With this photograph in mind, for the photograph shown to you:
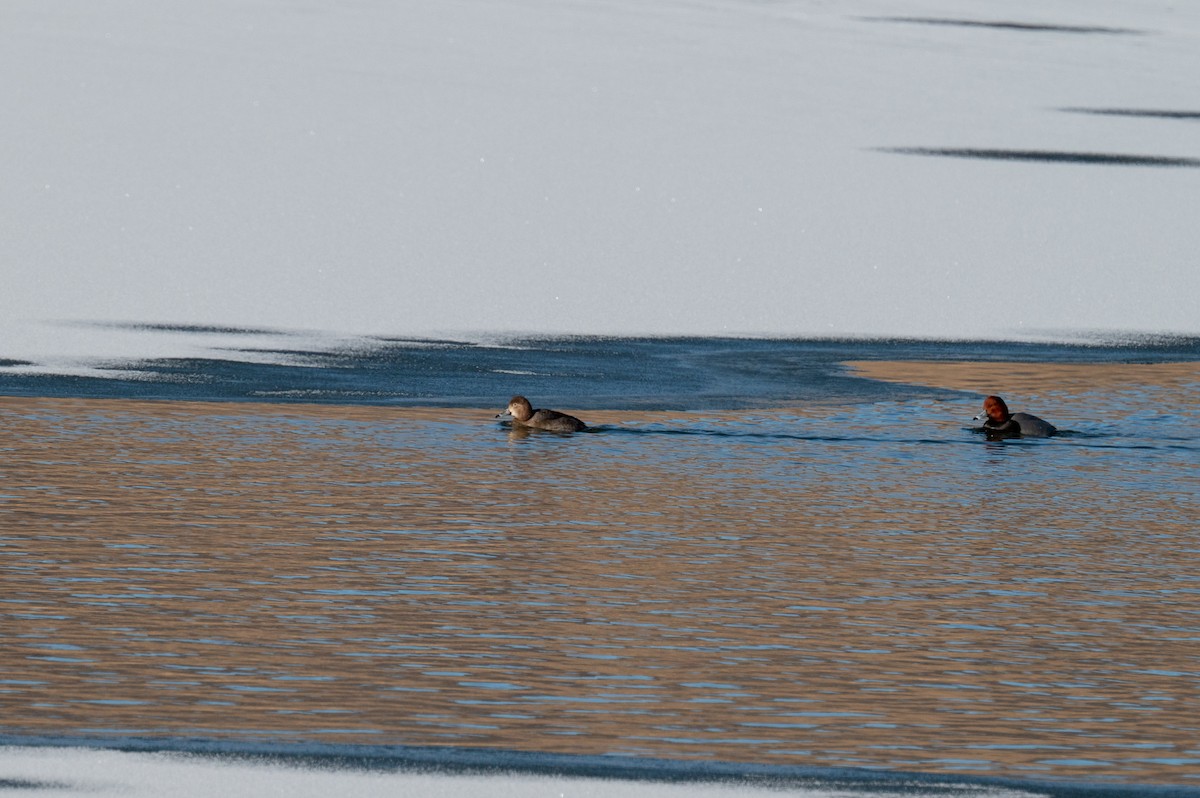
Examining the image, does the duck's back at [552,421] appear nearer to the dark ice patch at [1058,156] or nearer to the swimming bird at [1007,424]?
the swimming bird at [1007,424]

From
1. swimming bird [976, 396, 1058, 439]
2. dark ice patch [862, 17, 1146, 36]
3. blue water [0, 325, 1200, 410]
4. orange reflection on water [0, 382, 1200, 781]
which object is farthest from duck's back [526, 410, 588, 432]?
dark ice patch [862, 17, 1146, 36]

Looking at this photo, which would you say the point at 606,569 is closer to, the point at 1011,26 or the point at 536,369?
the point at 536,369

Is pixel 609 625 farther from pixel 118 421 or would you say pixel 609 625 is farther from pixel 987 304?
pixel 987 304

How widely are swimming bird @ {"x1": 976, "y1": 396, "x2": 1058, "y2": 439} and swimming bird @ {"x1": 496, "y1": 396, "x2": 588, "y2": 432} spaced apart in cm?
183

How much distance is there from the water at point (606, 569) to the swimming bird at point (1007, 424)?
11 cm

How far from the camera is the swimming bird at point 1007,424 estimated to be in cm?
1005

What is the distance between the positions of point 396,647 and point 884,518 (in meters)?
2.63

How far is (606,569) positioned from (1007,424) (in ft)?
11.2

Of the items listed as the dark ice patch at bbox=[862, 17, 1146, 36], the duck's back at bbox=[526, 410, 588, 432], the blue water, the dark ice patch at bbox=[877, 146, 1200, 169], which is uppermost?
the dark ice patch at bbox=[862, 17, 1146, 36]

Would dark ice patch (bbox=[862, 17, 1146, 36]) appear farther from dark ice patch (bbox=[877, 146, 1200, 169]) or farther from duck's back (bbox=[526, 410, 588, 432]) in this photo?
duck's back (bbox=[526, 410, 588, 432])

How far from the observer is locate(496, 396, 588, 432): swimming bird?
982cm

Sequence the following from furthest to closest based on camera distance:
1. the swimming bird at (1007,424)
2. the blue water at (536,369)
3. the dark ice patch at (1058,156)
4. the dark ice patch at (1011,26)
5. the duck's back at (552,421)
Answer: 1. the dark ice patch at (1011,26)
2. the dark ice patch at (1058,156)
3. the blue water at (536,369)
4. the swimming bird at (1007,424)
5. the duck's back at (552,421)

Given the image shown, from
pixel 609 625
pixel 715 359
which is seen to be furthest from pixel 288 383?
pixel 609 625

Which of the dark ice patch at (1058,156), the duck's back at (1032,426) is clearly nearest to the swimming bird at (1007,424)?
the duck's back at (1032,426)
